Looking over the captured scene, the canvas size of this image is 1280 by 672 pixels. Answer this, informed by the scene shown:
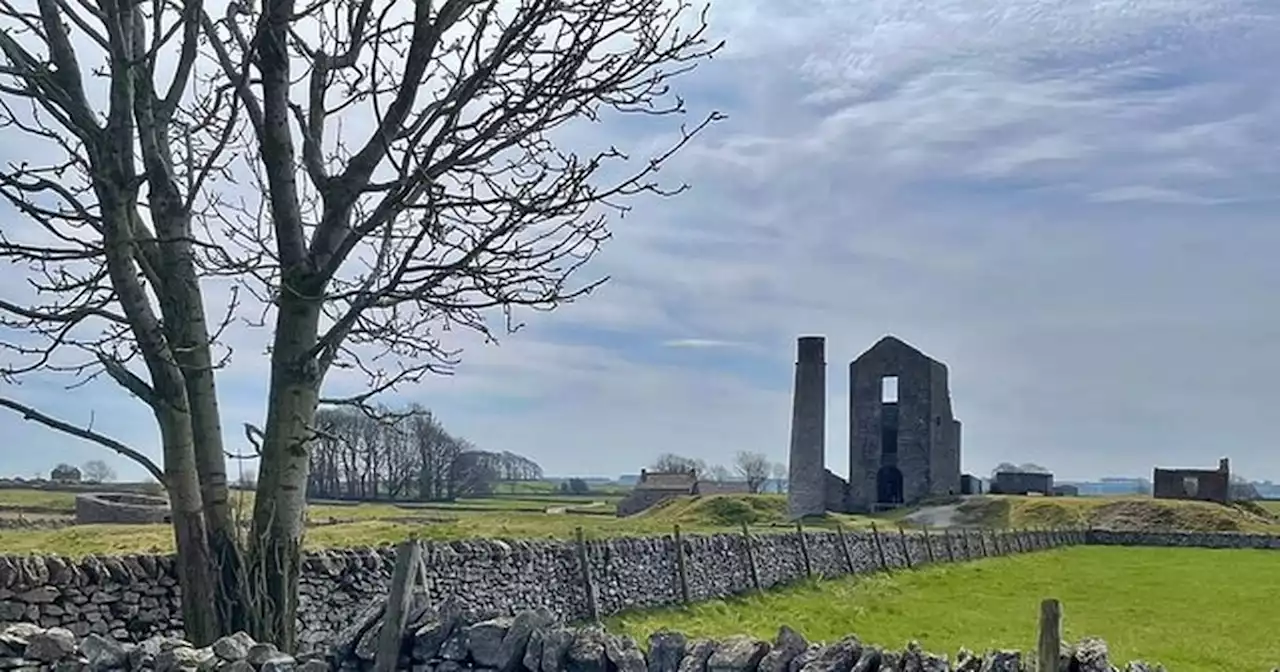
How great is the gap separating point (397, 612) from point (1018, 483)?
71226 mm

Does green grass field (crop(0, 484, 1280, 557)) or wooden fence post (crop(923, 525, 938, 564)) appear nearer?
green grass field (crop(0, 484, 1280, 557))

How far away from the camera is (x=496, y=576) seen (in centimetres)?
1773

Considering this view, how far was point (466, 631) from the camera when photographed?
677 cm

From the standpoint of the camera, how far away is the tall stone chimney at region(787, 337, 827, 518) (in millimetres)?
56781

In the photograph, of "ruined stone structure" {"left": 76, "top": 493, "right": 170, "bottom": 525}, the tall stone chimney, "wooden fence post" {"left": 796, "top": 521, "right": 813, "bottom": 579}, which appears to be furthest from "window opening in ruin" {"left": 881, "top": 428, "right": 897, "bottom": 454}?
"ruined stone structure" {"left": 76, "top": 493, "right": 170, "bottom": 525}

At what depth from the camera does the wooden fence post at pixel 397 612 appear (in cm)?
681

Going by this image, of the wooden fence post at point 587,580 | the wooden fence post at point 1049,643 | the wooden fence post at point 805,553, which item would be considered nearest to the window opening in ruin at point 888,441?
the wooden fence post at point 805,553

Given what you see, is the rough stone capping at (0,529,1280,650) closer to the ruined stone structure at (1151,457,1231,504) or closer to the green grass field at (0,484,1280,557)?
the green grass field at (0,484,1280,557)

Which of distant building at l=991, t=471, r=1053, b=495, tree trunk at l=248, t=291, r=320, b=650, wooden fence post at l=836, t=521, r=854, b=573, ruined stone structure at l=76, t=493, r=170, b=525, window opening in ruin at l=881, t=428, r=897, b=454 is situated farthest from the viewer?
distant building at l=991, t=471, r=1053, b=495

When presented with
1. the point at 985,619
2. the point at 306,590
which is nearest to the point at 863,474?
the point at 985,619

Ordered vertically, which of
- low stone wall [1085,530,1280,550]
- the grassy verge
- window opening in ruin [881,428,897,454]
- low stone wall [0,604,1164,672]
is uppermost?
window opening in ruin [881,428,897,454]

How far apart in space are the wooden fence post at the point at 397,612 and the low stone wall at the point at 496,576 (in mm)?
447

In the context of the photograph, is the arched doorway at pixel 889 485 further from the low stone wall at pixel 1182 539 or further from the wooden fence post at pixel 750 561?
the wooden fence post at pixel 750 561

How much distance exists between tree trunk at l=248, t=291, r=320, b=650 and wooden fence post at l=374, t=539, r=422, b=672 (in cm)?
269
